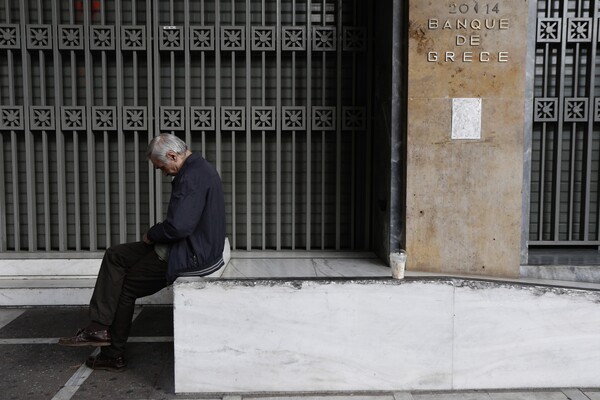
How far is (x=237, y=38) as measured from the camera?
19.1 ft

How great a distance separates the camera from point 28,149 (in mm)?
5836

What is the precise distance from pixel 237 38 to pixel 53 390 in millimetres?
4160

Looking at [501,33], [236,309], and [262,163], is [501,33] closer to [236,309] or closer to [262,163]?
[262,163]

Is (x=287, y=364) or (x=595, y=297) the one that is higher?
(x=595, y=297)

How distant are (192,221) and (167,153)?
610 millimetres

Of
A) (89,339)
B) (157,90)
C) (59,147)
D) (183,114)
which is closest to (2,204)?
(59,147)

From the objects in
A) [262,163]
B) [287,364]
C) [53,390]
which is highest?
[262,163]

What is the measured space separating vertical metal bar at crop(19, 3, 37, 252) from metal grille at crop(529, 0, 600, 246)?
6.01 metres

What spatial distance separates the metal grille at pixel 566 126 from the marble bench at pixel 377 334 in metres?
2.50

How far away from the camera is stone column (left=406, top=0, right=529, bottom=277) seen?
4.96m

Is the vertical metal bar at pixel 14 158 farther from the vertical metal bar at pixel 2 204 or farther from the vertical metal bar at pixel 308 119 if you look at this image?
the vertical metal bar at pixel 308 119

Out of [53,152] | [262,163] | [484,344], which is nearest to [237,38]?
[262,163]

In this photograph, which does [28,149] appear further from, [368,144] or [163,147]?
[368,144]

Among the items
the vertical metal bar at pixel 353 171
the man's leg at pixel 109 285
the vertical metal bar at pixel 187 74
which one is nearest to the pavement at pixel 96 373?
the man's leg at pixel 109 285
